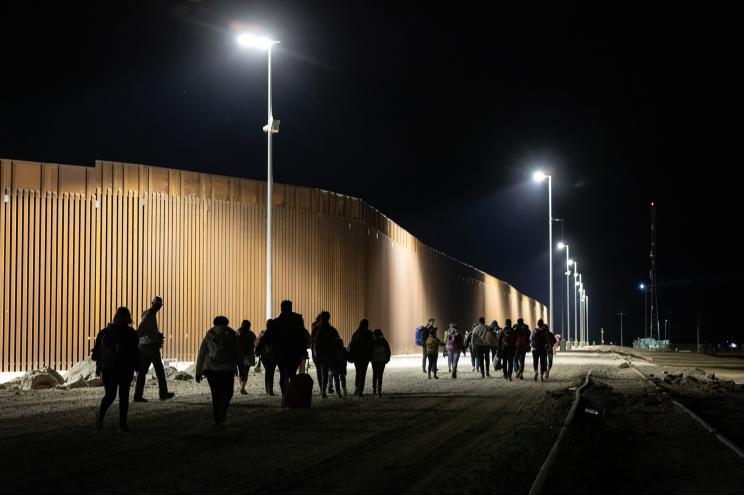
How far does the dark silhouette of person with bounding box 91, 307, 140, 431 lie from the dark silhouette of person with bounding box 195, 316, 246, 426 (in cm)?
125

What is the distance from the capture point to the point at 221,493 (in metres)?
8.66

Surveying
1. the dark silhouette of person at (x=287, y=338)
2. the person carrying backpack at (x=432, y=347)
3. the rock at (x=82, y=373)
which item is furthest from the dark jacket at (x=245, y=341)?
the person carrying backpack at (x=432, y=347)

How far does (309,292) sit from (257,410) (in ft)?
77.3

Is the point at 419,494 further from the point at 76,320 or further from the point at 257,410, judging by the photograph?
the point at 76,320

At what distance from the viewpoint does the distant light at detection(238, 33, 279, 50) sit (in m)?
26.9

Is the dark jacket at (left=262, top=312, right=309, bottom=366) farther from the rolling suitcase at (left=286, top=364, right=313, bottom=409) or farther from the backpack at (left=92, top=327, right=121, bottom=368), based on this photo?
the backpack at (left=92, top=327, right=121, bottom=368)

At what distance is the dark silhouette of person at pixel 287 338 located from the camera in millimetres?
16594

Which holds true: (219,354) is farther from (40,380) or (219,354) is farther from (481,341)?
(481,341)

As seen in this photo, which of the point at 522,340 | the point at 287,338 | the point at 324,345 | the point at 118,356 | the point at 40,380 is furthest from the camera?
the point at 522,340

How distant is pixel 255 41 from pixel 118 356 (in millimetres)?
15856

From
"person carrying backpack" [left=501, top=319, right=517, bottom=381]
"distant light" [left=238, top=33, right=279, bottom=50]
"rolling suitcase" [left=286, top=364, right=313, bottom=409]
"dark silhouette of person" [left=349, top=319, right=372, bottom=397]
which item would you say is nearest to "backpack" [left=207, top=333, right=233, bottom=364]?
"rolling suitcase" [left=286, top=364, right=313, bottom=409]

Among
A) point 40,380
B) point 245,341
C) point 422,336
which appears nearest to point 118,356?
point 245,341

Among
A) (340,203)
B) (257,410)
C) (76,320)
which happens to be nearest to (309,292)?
(340,203)

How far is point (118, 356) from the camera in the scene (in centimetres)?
1319
